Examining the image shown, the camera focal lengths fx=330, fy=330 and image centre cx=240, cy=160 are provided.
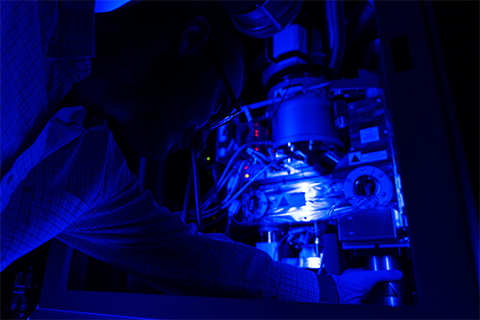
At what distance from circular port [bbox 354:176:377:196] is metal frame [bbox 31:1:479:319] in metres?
0.68

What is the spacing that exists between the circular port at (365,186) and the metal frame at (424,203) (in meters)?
0.68

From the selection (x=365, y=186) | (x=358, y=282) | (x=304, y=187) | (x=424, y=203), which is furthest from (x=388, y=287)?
(x=424, y=203)

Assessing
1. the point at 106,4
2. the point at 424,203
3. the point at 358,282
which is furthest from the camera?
the point at 358,282

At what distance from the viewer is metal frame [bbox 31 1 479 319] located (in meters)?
0.46

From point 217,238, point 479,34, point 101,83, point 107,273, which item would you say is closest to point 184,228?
point 217,238

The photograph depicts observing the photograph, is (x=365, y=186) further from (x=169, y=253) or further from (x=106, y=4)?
(x=106, y=4)

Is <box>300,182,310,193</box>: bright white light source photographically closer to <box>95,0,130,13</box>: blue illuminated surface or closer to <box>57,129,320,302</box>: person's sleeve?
<box>57,129,320,302</box>: person's sleeve

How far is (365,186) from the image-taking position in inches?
47.7

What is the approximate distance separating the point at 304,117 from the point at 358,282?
630 mm

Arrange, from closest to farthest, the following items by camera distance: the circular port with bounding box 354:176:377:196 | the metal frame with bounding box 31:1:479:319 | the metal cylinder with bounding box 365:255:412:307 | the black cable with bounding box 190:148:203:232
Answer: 1. the metal frame with bounding box 31:1:479:319
2. the metal cylinder with bounding box 365:255:412:307
3. the circular port with bounding box 354:176:377:196
4. the black cable with bounding box 190:148:203:232

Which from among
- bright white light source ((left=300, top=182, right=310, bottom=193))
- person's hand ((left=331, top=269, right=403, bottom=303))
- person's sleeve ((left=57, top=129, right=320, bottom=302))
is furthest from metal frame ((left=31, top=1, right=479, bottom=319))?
bright white light source ((left=300, top=182, right=310, bottom=193))

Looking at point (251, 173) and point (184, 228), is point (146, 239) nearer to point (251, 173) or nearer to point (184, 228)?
point (184, 228)

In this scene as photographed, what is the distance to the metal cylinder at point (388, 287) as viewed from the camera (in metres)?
1.02

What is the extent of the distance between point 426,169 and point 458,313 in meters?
0.20
